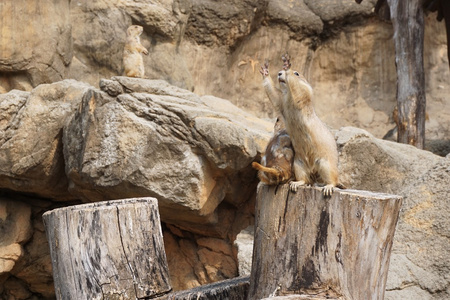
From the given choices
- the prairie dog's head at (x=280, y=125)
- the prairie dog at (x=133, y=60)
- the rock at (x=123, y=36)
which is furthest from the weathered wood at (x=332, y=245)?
the rock at (x=123, y=36)

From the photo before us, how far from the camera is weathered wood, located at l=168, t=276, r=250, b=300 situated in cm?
494

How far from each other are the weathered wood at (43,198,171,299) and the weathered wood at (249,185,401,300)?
1.01 meters

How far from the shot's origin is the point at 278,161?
16.1ft

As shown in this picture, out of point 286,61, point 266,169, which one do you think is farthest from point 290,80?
point 266,169

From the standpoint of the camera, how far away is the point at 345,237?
4195 mm

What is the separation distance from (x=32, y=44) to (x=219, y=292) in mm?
6929

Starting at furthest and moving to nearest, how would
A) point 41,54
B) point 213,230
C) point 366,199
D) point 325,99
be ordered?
point 325,99 → point 41,54 → point 213,230 → point 366,199

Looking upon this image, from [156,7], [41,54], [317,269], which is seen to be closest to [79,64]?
[41,54]

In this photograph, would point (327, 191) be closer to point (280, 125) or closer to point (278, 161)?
point (278, 161)

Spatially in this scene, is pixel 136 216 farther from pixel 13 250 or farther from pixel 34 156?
pixel 13 250

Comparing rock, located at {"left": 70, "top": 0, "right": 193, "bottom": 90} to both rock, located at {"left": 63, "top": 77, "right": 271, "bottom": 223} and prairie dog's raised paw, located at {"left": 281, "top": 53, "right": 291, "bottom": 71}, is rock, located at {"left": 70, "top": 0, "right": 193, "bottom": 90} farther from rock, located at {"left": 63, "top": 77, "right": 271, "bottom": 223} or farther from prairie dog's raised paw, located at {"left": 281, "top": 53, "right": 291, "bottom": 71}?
prairie dog's raised paw, located at {"left": 281, "top": 53, "right": 291, "bottom": 71}

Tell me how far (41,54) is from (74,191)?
3038mm

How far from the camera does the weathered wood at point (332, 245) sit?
419cm

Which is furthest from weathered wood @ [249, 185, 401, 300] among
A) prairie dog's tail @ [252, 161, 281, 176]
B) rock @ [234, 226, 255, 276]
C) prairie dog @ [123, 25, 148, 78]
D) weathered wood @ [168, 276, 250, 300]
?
prairie dog @ [123, 25, 148, 78]
